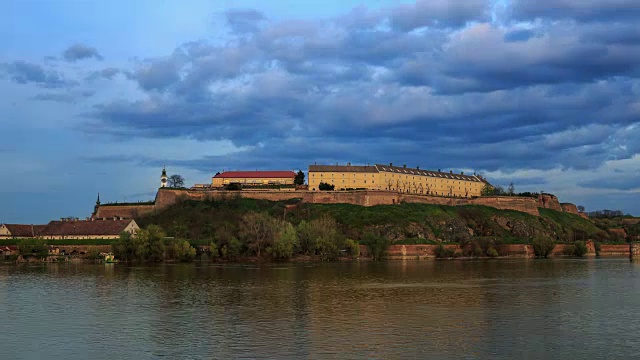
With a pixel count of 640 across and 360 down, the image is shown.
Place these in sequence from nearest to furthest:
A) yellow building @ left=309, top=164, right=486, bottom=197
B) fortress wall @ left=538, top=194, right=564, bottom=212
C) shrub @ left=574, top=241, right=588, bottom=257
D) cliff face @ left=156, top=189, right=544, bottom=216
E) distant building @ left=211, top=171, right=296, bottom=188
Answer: shrub @ left=574, top=241, right=588, bottom=257 < cliff face @ left=156, top=189, right=544, bottom=216 < yellow building @ left=309, top=164, right=486, bottom=197 < distant building @ left=211, top=171, right=296, bottom=188 < fortress wall @ left=538, top=194, right=564, bottom=212

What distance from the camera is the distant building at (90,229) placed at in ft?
274

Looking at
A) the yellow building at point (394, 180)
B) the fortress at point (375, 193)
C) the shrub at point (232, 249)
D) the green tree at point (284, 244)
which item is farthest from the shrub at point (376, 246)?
the yellow building at point (394, 180)

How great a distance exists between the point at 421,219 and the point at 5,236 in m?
56.1

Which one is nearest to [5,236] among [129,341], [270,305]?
[270,305]

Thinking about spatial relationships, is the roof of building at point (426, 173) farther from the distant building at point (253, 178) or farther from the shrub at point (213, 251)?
the shrub at point (213, 251)

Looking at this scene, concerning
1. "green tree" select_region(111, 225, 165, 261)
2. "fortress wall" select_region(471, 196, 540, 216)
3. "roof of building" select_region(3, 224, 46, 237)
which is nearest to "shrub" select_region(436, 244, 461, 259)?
"fortress wall" select_region(471, 196, 540, 216)

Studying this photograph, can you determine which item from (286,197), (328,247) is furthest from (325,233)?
(286,197)

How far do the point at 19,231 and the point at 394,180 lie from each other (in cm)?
6035

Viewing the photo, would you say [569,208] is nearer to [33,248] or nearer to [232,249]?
[232,249]

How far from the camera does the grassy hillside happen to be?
89.1m

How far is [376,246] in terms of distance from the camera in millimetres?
82062

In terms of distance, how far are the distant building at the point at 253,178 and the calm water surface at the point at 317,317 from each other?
63713 millimetres

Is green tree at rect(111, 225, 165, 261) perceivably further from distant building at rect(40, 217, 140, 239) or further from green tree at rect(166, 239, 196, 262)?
distant building at rect(40, 217, 140, 239)

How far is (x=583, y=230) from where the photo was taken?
116m
